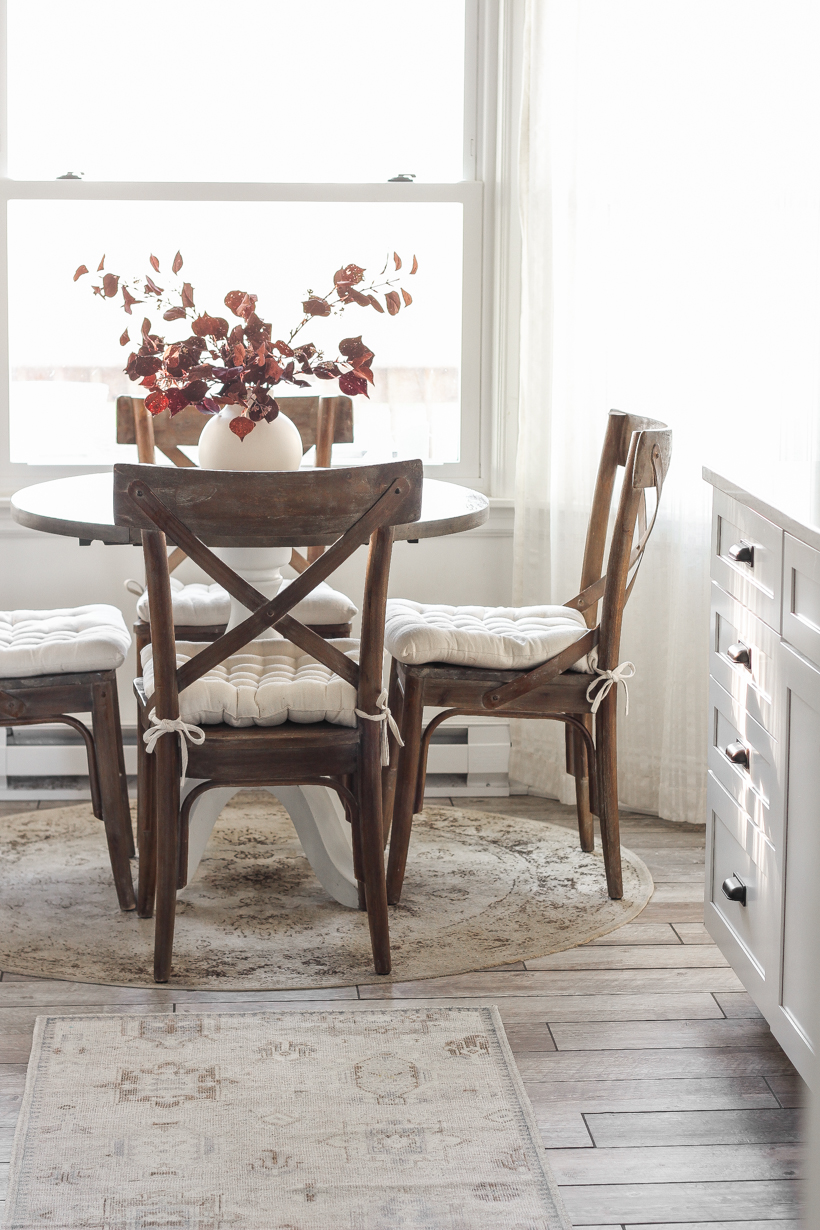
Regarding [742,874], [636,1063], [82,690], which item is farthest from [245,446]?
[636,1063]

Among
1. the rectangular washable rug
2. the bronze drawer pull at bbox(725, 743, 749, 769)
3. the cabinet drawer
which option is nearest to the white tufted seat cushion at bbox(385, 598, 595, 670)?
the cabinet drawer

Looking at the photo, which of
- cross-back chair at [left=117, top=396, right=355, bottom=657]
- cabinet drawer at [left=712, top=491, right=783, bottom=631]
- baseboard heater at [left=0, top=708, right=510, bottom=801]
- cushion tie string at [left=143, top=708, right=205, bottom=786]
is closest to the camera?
cabinet drawer at [left=712, top=491, right=783, bottom=631]

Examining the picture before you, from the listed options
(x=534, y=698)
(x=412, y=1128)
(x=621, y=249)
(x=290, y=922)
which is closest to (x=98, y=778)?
(x=290, y=922)

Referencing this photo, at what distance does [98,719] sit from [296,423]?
94cm

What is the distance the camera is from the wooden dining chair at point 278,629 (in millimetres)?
2076

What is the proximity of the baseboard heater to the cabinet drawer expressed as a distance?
4.25 feet

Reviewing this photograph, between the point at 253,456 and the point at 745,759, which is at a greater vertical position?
the point at 253,456

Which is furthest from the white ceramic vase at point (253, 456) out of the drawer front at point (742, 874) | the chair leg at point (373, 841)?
the drawer front at point (742, 874)

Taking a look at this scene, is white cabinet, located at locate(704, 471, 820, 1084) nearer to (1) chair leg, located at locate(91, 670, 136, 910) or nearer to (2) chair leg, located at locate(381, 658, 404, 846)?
(2) chair leg, located at locate(381, 658, 404, 846)

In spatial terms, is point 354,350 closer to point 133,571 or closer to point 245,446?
point 245,446

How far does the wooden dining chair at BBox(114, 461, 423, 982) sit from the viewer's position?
208 centimetres

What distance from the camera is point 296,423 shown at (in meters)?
3.10

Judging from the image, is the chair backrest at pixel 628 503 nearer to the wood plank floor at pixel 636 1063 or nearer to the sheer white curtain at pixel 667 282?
the sheer white curtain at pixel 667 282

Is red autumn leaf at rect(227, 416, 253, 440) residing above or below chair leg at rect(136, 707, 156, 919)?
above
